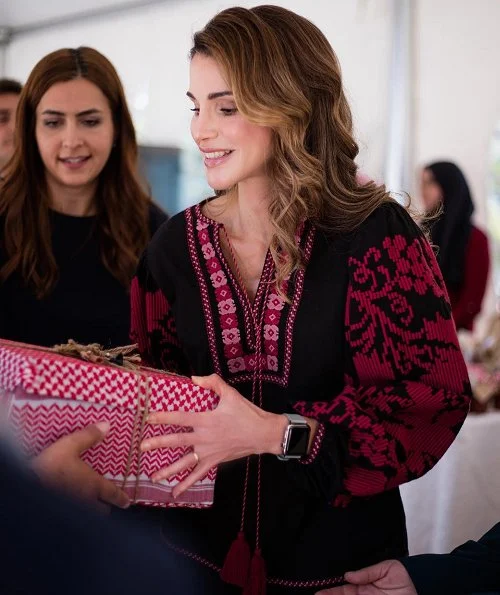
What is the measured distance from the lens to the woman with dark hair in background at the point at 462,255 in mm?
4871

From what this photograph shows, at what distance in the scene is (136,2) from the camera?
7020 millimetres

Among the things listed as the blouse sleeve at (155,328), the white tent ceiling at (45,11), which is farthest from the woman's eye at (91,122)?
the white tent ceiling at (45,11)

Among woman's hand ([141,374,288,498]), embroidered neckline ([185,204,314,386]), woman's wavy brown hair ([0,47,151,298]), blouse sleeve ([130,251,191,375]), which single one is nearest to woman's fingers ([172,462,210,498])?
woman's hand ([141,374,288,498])

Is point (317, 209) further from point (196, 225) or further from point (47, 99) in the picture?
point (47, 99)

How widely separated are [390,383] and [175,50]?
6033mm

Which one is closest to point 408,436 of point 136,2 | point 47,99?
point 47,99

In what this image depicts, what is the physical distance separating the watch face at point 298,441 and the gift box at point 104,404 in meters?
0.14

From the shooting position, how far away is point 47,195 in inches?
106

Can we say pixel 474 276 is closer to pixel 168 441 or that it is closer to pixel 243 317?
pixel 243 317

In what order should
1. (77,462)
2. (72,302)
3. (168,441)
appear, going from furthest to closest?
(72,302) < (168,441) < (77,462)

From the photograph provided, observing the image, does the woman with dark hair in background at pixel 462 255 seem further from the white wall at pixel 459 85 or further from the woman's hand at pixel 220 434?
the woman's hand at pixel 220 434

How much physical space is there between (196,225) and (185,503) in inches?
22.0

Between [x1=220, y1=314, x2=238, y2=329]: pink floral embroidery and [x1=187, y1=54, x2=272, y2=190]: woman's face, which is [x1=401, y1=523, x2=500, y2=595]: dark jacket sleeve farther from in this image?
[x1=187, y1=54, x2=272, y2=190]: woman's face

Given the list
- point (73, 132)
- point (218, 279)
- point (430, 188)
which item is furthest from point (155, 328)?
point (430, 188)
